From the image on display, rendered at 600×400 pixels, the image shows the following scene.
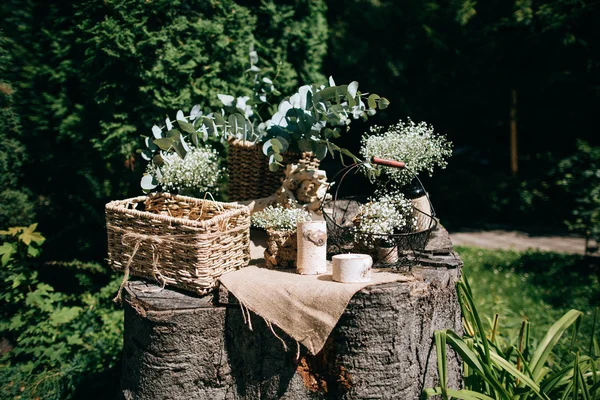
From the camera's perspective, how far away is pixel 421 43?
8.23 metres

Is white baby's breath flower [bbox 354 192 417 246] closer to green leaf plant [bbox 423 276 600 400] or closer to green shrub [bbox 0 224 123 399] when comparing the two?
green leaf plant [bbox 423 276 600 400]

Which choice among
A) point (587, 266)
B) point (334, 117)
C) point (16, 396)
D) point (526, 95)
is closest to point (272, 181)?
point (334, 117)

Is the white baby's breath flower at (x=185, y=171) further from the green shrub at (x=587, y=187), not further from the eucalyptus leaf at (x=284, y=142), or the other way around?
the green shrub at (x=587, y=187)

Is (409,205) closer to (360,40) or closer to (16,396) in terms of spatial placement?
(16,396)

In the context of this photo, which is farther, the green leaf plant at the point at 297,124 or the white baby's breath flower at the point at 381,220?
the green leaf plant at the point at 297,124

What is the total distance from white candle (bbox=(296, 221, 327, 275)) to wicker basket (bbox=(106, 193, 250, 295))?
0.34 metres

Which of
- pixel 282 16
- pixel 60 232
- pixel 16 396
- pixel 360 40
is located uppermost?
pixel 360 40

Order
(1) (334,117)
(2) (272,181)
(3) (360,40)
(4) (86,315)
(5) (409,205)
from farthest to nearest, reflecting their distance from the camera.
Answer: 1. (3) (360,40)
2. (4) (86,315)
3. (2) (272,181)
4. (1) (334,117)
5. (5) (409,205)

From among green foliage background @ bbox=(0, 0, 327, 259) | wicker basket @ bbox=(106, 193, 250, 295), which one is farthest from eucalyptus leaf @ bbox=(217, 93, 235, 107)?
wicker basket @ bbox=(106, 193, 250, 295)

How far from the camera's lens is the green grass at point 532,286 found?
4551 millimetres

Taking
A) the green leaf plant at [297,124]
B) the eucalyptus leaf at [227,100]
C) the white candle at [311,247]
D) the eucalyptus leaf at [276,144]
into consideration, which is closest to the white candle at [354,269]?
the white candle at [311,247]

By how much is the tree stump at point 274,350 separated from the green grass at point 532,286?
6.05 ft

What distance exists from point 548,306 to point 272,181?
3.19 m

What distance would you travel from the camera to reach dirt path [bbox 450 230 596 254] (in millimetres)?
7246
